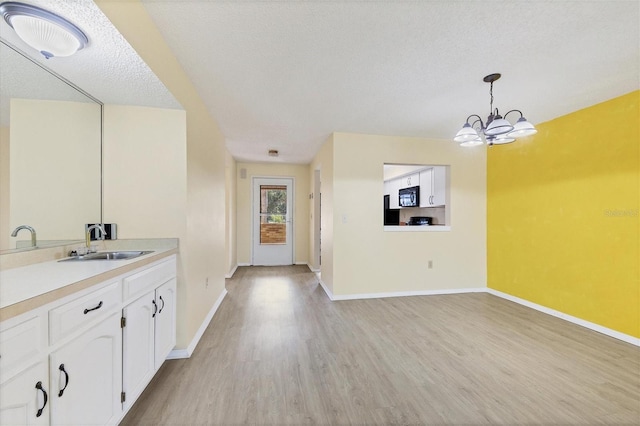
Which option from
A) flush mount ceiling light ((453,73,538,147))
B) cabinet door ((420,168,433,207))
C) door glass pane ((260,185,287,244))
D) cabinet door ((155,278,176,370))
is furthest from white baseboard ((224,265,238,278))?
flush mount ceiling light ((453,73,538,147))

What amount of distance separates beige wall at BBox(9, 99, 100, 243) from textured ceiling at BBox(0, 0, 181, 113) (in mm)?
105

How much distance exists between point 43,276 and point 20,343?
48cm

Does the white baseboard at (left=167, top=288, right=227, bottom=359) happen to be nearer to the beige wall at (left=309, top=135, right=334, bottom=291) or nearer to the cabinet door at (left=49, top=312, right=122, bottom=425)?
the cabinet door at (left=49, top=312, right=122, bottom=425)

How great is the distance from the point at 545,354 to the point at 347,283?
213 cm

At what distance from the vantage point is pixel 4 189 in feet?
4.39

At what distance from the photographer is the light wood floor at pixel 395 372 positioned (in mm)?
1511

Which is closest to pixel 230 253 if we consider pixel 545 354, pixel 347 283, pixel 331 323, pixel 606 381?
pixel 347 283

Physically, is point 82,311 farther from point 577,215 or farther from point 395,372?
point 577,215

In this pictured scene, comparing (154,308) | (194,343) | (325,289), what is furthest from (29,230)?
(325,289)

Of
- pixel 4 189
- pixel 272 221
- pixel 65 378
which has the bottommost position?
pixel 65 378

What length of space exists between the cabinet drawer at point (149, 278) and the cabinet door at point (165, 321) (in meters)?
0.06

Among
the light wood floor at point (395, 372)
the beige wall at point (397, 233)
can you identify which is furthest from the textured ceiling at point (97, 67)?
the beige wall at point (397, 233)

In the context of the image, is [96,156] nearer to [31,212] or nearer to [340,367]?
[31,212]

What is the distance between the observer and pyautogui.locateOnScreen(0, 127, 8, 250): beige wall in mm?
1319
